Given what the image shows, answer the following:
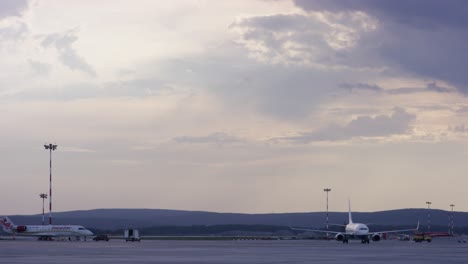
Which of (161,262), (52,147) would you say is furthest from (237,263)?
(52,147)

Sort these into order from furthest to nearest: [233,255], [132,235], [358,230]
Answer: [132,235], [358,230], [233,255]

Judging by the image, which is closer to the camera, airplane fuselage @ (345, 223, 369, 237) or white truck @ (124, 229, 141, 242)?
airplane fuselage @ (345, 223, 369, 237)

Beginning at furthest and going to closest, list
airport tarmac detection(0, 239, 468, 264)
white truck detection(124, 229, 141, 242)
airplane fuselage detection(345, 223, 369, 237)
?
white truck detection(124, 229, 141, 242), airplane fuselage detection(345, 223, 369, 237), airport tarmac detection(0, 239, 468, 264)

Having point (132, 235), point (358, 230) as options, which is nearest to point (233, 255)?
point (358, 230)

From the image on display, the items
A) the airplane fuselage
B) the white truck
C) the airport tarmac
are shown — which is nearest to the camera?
the airport tarmac

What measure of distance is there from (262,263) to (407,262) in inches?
496

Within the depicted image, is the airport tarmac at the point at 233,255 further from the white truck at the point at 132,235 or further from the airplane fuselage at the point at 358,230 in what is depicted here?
the white truck at the point at 132,235

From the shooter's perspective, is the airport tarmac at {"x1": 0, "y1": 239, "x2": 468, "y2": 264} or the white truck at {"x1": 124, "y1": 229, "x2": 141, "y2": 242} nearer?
the airport tarmac at {"x1": 0, "y1": 239, "x2": 468, "y2": 264}

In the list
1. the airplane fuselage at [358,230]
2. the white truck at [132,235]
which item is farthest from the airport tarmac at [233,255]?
the white truck at [132,235]

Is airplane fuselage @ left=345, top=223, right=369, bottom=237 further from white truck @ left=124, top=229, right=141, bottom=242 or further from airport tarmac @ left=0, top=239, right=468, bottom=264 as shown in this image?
airport tarmac @ left=0, top=239, right=468, bottom=264

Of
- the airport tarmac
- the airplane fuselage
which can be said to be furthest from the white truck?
the airport tarmac

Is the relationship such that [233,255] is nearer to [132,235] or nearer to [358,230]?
[358,230]

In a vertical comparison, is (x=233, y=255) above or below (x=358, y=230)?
below

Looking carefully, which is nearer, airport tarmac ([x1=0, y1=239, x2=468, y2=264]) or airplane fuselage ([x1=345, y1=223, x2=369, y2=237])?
airport tarmac ([x1=0, y1=239, x2=468, y2=264])
